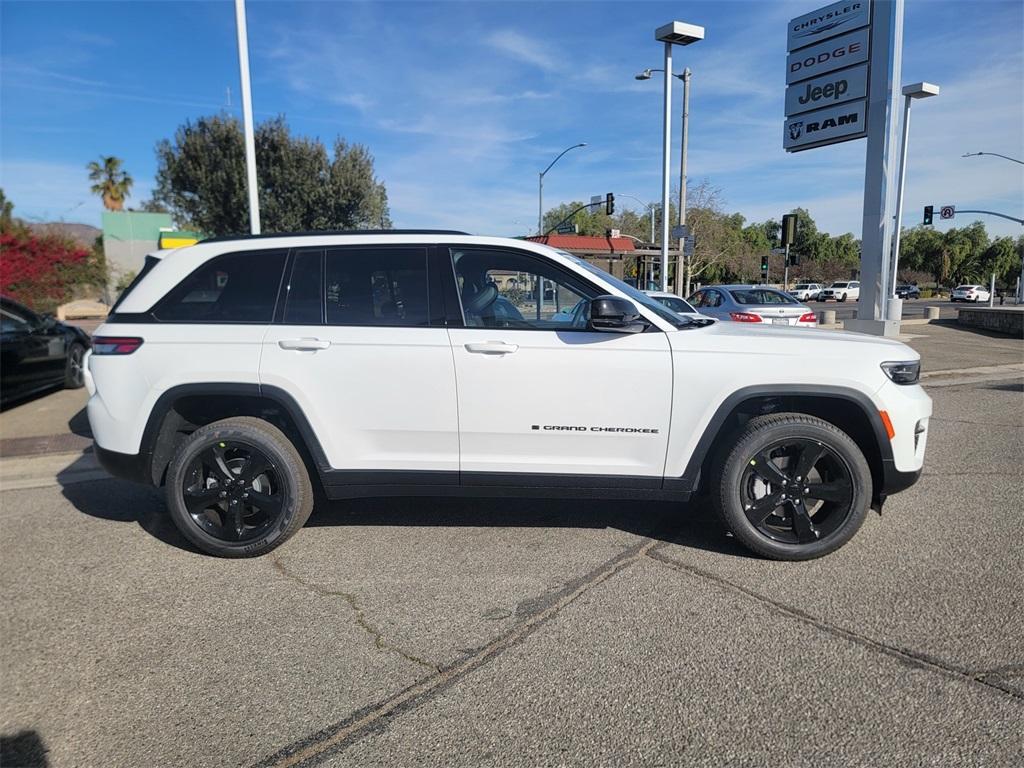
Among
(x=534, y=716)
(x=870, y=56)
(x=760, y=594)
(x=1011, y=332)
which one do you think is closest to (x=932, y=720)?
(x=760, y=594)

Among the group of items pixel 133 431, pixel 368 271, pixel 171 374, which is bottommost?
pixel 133 431

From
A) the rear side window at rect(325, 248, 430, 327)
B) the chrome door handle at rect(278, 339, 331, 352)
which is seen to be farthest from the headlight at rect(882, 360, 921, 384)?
the chrome door handle at rect(278, 339, 331, 352)

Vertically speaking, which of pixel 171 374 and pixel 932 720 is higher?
pixel 171 374

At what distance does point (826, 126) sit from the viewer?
51.0 ft

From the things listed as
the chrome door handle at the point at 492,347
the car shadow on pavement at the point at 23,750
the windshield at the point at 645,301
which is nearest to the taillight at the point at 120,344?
the chrome door handle at the point at 492,347

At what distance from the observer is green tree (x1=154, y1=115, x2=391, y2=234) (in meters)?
31.3

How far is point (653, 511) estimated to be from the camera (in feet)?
15.6

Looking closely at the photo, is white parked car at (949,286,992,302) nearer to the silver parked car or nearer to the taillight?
the silver parked car

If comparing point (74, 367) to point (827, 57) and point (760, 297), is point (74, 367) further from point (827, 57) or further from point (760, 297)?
point (827, 57)

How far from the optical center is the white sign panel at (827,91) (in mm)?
14742

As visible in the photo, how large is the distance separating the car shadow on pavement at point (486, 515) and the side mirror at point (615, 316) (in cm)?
138

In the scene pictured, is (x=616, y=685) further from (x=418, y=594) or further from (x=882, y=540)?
(x=882, y=540)

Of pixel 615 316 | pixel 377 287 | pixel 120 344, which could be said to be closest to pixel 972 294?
pixel 615 316

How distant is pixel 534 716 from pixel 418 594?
1.17 meters
